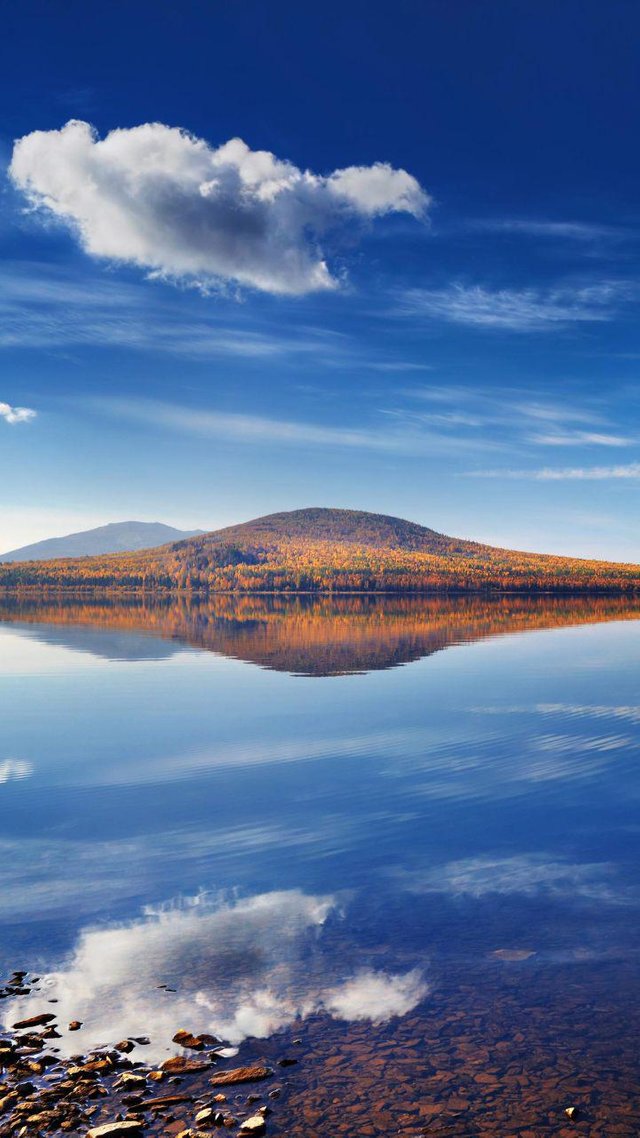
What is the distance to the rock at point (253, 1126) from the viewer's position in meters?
7.66

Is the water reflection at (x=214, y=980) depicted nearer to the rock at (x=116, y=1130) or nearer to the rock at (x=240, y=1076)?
the rock at (x=240, y=1076)

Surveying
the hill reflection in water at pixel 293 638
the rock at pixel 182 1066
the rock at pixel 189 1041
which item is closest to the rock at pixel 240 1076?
the rock at pixel 182 1066

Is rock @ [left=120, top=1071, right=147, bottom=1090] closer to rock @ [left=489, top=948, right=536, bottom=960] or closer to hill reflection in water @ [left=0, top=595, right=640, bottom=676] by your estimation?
rock @ [left=489, top=948, right=536, bottom=960]

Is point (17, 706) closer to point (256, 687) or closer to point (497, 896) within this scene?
point (256, 687)

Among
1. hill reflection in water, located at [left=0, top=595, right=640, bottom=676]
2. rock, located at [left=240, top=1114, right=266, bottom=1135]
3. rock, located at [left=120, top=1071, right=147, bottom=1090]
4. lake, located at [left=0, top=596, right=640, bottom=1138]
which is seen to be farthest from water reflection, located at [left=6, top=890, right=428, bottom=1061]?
hill reflection in water, located at [left=0, top=595, right=640, bottom=676]

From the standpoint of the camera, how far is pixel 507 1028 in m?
9.52

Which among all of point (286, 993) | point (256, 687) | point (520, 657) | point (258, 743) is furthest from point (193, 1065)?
point (520, 657)

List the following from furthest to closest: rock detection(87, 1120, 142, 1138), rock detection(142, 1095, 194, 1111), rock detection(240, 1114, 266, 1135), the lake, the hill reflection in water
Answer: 1. the hill reflection in water
2. the lake
3. rock detection(142, 1095, 194, 1111)
4. rock detection(240, 1114, 266, 1135)
5. rock detection(87, 1120, 142, 1138)

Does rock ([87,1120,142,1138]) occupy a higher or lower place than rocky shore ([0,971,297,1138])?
higher

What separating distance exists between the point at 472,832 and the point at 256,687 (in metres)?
25.5

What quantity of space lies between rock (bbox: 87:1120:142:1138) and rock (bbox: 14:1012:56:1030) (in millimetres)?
Answer: 2253

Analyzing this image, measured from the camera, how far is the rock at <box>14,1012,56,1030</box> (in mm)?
9500

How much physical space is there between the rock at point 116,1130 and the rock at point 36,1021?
225 cm

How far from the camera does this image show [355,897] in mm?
13766
